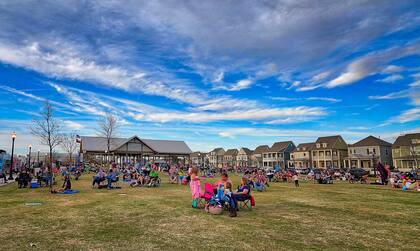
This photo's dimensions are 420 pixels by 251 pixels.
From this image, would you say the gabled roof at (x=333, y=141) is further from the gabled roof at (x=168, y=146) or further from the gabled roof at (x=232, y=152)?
the gabled roof at (x=232, y=152)

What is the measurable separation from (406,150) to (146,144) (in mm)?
54334

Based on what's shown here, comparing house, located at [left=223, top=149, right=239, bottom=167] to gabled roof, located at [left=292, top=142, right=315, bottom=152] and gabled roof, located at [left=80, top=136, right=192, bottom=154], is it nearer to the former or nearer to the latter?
gabled roof, located at [left=292, top=142, right=315, bottom=152]

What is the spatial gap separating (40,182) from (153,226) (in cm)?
1573

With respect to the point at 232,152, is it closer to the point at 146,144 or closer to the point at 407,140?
the point at 146,144

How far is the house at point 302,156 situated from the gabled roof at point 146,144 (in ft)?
118

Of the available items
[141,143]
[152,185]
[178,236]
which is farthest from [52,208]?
[141,143]

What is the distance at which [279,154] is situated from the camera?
8444 centimetres

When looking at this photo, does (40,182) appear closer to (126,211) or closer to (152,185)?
(152,185)

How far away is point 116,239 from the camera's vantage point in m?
5.97

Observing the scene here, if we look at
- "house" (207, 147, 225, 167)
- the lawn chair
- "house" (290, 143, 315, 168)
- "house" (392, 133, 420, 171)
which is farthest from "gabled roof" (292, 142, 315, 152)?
the lawn chair

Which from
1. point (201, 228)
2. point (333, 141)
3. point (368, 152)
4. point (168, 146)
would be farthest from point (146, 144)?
point (368, 152)

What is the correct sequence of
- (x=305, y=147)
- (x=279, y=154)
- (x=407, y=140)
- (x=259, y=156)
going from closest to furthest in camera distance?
(x=407, y=140), (x=305, y=147), (x=279, y=154), (x=259, y=156)

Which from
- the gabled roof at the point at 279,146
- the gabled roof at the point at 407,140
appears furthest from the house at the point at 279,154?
the gabled roof at the point at 407,140

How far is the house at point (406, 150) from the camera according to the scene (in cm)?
5241
